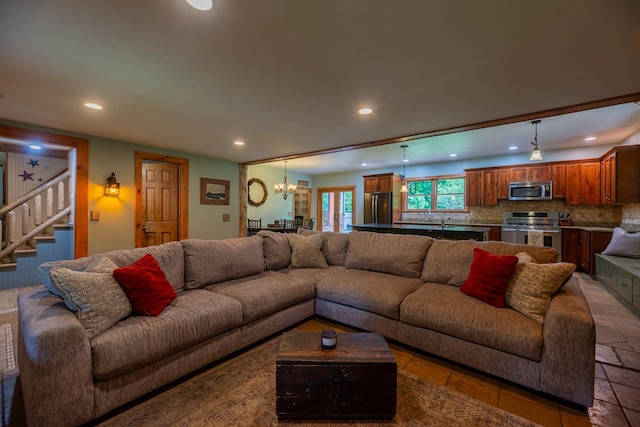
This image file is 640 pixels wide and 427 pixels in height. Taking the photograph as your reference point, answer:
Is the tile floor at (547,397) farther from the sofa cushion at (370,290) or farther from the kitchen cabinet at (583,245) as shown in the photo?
the kitchen cabinet at (583,245)

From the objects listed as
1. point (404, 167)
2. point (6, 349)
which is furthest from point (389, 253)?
point (404, 167)

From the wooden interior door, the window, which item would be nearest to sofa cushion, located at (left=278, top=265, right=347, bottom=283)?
the wooden interior door

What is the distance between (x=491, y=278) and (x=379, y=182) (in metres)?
5.80

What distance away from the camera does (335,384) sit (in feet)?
4.90

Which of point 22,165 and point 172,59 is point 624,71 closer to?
point 172,59

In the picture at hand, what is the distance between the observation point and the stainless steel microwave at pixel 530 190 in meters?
5.75

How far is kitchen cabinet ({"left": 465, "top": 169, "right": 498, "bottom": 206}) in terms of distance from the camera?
6363 mm

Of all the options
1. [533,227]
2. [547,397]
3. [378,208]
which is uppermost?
[378,208]

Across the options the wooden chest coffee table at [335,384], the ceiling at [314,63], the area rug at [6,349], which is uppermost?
the ceiling at [314,63]

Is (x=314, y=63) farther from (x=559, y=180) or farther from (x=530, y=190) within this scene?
(x=559, y=180)

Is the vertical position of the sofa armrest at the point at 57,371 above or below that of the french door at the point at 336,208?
below

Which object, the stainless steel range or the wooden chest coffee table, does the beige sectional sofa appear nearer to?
the wooden chest coffee table

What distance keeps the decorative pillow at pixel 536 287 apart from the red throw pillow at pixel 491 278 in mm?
71

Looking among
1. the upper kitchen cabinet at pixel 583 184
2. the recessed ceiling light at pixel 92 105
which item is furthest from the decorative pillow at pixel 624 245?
the recessed ceiling light at pixel 92 105
